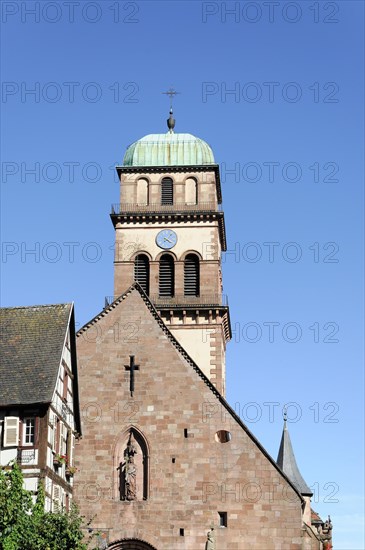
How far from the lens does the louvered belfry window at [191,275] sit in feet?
192

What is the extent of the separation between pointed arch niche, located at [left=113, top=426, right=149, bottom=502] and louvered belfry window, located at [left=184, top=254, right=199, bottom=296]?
17.8 meters

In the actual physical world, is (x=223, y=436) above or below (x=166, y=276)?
below

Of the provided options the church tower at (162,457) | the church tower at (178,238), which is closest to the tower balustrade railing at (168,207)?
the church tower at (178,238)

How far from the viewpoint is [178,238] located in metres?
59.9

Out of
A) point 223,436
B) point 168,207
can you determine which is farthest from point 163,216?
point 223,436

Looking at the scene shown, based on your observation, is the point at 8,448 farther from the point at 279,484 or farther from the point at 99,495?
the point at 279,484

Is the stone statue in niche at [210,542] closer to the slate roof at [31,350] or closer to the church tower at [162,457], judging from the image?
the church tower at [162,457]

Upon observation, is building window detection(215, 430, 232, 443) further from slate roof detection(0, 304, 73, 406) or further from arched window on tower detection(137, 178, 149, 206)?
arched window on tower detection(137, 178, 149, 206)

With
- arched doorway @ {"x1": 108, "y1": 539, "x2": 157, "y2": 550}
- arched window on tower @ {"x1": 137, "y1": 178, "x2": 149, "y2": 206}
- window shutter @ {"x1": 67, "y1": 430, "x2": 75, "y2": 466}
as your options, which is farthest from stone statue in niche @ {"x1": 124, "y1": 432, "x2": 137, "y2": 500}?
arched window on tower @ {"x1": 137, "y1": 178, "x2": 149, "y2": 206}

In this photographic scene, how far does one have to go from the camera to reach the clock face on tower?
196ft

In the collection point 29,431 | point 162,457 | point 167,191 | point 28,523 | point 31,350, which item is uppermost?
point 167,191

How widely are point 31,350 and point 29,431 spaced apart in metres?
3.17

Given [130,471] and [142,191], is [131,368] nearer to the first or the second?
[130,471]

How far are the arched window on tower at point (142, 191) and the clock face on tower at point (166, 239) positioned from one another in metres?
A: 2.19
